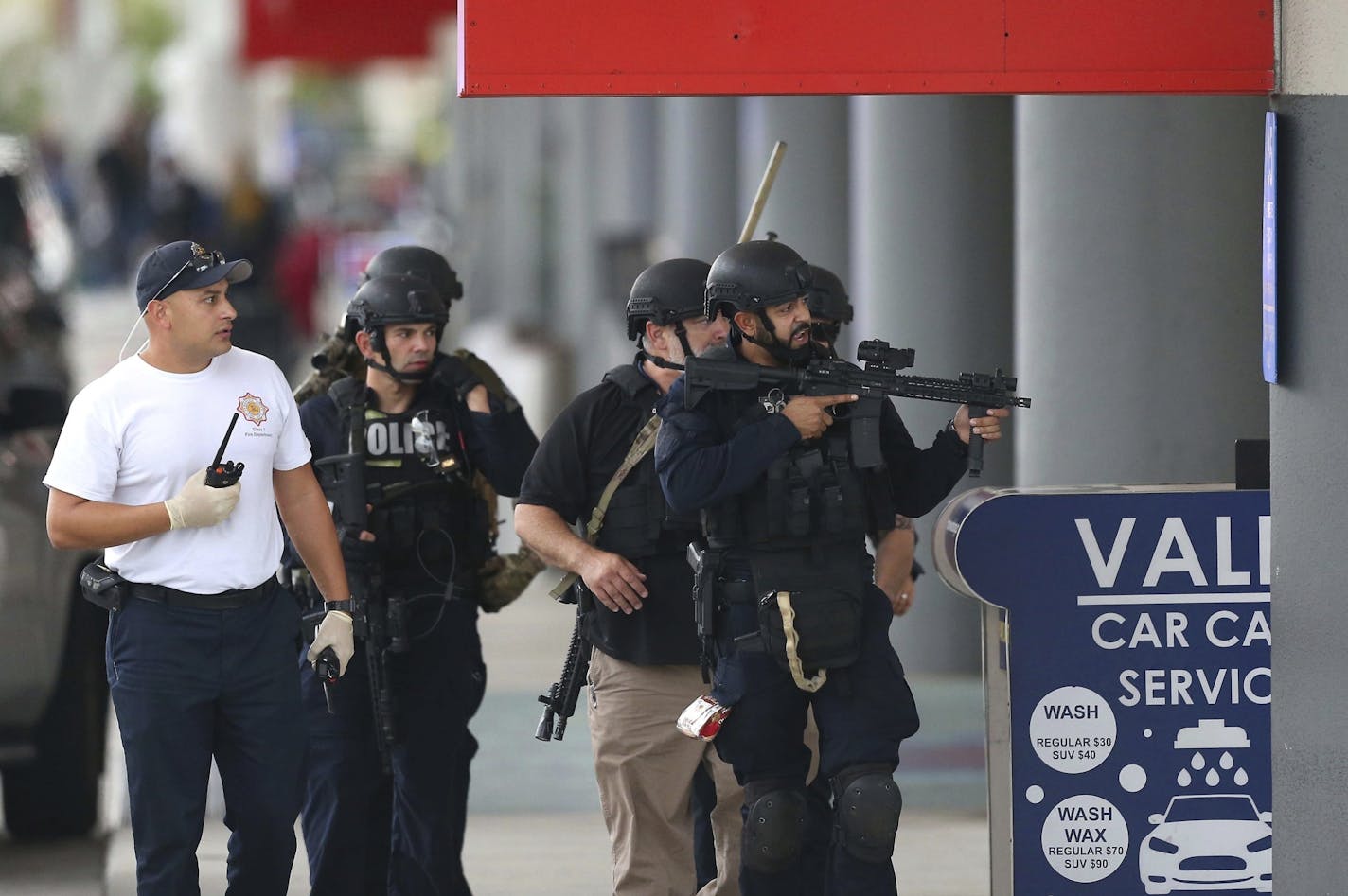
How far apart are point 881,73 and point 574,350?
17.2 m

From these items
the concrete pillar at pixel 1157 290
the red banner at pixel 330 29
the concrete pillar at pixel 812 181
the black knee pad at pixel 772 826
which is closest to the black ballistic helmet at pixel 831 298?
the black knee pad at pixel 772 826

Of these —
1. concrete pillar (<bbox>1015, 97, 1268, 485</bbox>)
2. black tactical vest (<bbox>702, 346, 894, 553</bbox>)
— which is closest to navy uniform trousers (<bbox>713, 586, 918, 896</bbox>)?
black tactical vest (<bbox>702, 346, 894, 553</bbox>)

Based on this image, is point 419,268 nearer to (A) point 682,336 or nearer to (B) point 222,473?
(A) point 682,336

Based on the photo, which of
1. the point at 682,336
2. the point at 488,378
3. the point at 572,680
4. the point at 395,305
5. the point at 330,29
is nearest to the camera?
the point at 682,336

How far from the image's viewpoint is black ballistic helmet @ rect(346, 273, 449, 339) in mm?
6383

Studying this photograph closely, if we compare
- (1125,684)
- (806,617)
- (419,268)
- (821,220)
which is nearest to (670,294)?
(419,268)

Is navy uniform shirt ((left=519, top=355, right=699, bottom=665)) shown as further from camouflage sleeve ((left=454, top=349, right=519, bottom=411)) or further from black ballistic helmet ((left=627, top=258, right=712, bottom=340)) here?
camouflage sleeve ((left=454, top=349, right=519, bottom=411))

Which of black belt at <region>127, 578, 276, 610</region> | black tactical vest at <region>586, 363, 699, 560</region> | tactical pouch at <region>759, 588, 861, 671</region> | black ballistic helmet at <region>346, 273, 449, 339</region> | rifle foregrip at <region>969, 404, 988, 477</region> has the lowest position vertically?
tactical pouch at <region>759, 588, 861, 671</region>

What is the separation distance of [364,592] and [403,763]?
0.48 metres

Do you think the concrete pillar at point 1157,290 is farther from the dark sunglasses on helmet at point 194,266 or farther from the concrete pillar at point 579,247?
the concrete pillar at point 579,247

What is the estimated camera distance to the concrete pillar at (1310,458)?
466 cm

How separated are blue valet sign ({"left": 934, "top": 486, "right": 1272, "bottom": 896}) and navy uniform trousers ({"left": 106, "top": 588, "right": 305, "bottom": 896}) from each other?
5.68 feet

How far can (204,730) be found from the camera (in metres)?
5.49

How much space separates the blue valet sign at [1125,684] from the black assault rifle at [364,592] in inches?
62.0
